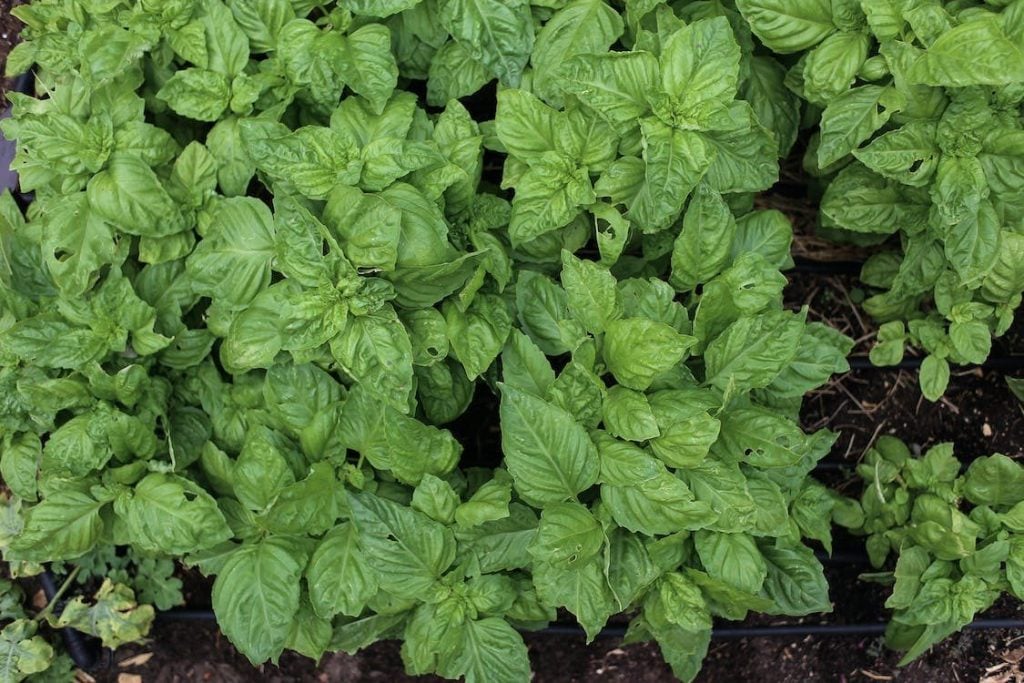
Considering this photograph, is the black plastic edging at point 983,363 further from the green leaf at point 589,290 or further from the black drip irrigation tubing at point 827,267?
the green leaf at point 589,290

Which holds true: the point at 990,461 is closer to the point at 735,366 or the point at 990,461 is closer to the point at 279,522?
the point at 735,366

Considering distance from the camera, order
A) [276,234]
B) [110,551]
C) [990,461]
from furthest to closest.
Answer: [110,551]
[990,461]
[276,234]

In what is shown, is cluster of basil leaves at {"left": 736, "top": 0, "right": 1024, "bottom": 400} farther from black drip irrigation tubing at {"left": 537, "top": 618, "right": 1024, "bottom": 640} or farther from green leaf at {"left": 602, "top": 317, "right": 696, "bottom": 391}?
black drip irrigation tubing at {"left": 537, "top": 618, "right": 1024, "bottom": 640}

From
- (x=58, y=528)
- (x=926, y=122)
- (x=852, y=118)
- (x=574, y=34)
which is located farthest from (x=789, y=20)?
(x=58, y=528)

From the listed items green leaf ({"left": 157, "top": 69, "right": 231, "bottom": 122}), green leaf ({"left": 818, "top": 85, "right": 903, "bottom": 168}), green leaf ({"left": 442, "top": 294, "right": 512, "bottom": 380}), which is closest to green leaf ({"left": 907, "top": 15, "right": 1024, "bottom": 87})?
green leaf ({"left": 818, "top": 85, "right": 903, "bottom": 168})

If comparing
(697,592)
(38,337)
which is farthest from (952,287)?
(38,337)

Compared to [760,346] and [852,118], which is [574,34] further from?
[760,346]
